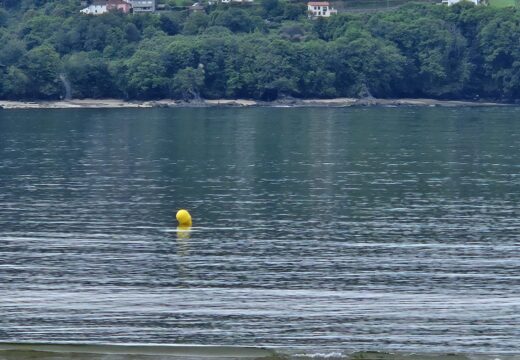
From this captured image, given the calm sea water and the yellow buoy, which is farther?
the yellow buoy

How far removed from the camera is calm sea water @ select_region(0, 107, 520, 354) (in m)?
40.9

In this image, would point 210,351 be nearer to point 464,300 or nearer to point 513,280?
point 464,300

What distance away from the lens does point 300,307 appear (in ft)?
144

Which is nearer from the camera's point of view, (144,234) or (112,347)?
(112,347)

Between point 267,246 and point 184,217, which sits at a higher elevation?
point 184,217

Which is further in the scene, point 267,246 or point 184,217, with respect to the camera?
point 184,217

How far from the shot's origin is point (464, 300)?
4500 cm

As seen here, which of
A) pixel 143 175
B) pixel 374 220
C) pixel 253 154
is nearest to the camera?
pixel 374 220

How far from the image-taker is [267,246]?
57156 millimetres

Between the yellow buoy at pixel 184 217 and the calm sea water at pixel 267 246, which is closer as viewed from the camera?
the calm sea water at pixel 267 246

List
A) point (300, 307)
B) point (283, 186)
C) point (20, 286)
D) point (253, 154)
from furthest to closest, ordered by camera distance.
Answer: point (253, 154) → point (283, 186) → point (20, 286) → point (300, 307)

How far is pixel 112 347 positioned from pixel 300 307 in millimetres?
9733

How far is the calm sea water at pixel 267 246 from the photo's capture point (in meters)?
40.9

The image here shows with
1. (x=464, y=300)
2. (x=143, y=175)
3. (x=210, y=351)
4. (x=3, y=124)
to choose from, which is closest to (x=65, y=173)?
(x=143, y=175)
